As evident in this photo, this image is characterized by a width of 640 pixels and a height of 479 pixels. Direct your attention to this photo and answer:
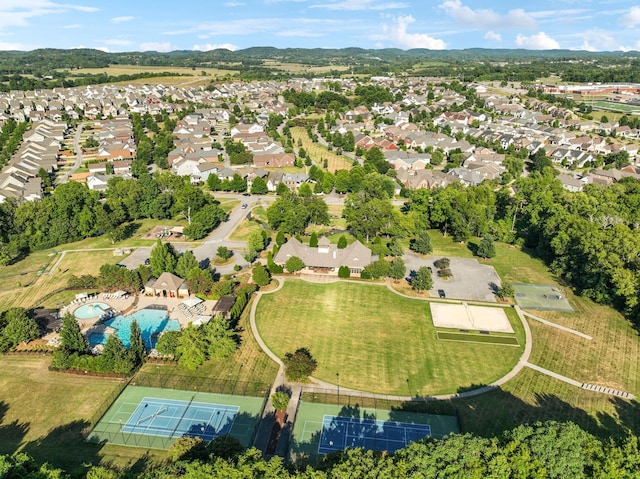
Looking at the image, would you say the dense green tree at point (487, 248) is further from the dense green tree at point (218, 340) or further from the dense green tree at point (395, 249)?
the dense green tree at point (218, 340)

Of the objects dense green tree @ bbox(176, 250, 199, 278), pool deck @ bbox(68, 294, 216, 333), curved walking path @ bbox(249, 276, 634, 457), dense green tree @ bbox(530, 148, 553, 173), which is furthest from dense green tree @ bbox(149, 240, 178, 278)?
dense green tree @ bbox(530, 148, 553, 173)

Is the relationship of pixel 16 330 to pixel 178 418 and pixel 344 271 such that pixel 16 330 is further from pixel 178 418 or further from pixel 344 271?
pixel 344 271

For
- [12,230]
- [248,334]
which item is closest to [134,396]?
[248,334]

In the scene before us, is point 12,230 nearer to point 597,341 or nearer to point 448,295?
point 448,295

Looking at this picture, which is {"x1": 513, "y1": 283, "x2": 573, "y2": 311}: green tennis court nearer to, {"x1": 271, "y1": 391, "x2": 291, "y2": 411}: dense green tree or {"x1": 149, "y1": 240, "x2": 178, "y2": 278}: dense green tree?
{"x1": 271, "y1": 391, "x2": 291, "y2": 411}: dense green tree

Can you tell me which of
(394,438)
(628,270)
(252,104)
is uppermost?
(252,104)

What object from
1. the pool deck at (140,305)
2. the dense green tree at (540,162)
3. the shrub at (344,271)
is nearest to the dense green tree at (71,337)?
the pool deck at (140,305)
